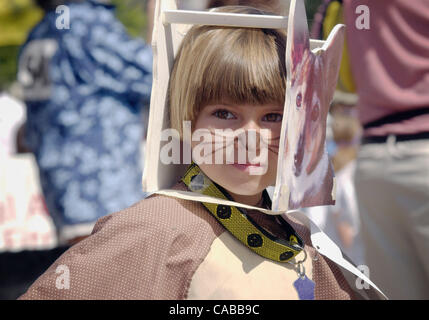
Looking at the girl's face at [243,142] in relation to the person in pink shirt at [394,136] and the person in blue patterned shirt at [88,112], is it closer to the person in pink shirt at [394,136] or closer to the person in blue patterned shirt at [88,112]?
the person in pink shirt at [394,136]

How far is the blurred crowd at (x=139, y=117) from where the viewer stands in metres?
2.10

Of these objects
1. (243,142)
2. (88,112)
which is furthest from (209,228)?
(88,112)

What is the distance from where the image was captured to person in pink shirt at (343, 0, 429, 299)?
6.88 feet

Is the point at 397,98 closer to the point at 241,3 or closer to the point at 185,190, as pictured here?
the point at 241,3

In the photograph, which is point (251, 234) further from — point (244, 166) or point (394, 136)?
point (394, 136)

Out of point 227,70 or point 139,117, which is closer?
point 227,70

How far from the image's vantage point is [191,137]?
5.14 feet

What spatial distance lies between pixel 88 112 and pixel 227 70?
1.16 metres

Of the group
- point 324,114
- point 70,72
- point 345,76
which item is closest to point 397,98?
point 345,76

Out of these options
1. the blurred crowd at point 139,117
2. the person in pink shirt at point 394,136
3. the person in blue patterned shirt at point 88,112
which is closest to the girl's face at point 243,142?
the blurred crowd at point 139,117

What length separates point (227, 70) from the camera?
149cm
